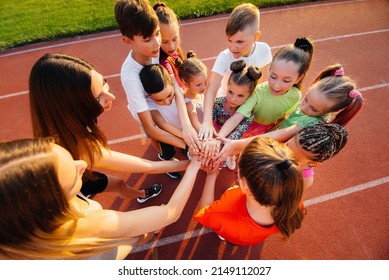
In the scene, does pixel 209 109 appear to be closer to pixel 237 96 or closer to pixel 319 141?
pixel 237 96

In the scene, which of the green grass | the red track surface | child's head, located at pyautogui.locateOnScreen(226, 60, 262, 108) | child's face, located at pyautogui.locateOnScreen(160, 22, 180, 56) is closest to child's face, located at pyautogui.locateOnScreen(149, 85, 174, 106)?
child's face, located at pyautogui.locateOnScreen(160, 22, 180, 56)

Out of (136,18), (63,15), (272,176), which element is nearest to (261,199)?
(272,176)

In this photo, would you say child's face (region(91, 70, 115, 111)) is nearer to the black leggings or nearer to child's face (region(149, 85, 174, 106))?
child's face (region(149, 85, 174, 106))

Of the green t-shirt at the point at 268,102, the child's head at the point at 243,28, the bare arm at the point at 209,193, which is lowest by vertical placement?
the bare arm at the point at 209,193

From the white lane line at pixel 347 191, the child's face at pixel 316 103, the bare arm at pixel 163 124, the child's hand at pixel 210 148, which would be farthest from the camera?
the white lane line at pixel 347 191

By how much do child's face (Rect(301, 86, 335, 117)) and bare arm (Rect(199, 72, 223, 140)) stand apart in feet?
3.08

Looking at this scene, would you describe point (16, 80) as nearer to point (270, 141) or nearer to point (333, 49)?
point (270, 141)

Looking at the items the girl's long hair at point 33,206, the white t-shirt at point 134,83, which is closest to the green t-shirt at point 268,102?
the white t-shirt at point 134,83

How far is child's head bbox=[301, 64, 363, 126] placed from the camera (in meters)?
2.30

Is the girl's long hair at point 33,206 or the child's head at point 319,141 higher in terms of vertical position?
the girl's long hair at point 33,206

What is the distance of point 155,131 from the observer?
2.79 m

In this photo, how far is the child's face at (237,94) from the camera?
261 cm

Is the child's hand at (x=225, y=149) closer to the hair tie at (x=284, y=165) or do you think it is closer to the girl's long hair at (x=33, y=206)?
the hair tie at (x=284, y=165)

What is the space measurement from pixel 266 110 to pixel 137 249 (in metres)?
2.21
